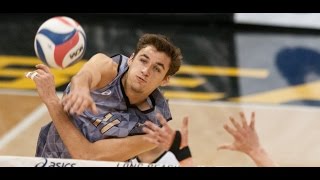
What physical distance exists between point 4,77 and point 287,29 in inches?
68.7

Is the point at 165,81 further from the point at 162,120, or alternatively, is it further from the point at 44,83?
the point at 44,83

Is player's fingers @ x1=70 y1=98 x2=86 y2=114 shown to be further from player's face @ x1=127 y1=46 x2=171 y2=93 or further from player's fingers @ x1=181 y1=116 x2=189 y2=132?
player's fingers @ x1=181 y1=116 x2=189 y2=132

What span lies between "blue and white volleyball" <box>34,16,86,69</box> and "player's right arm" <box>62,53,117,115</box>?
157mm

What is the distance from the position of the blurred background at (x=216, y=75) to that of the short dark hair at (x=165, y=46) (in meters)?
0.05

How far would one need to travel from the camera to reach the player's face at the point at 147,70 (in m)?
3.58

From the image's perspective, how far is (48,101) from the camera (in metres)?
3.60

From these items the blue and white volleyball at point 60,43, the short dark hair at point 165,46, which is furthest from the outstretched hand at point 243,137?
the blue and white volleyball at point 60,43

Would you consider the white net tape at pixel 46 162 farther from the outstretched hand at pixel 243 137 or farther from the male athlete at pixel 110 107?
the outstretched hand at pixel 243 137

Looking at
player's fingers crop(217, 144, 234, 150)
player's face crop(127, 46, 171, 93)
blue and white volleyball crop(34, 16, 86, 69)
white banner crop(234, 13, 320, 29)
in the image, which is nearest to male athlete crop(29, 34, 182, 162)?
player's face crop(127, 46, 171, 93)

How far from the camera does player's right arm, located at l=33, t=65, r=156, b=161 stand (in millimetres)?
3531

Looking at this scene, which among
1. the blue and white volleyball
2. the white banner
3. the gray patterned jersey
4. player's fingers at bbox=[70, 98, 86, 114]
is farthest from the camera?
the white banner

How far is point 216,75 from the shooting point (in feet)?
12.6

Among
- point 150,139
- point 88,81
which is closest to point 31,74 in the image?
point 88,81
